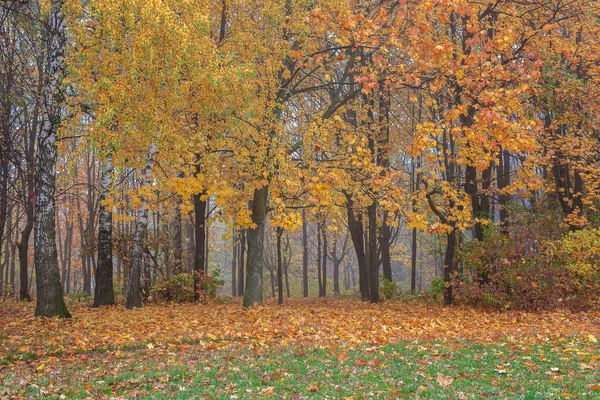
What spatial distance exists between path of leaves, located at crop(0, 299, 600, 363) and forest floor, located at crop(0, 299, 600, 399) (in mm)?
35

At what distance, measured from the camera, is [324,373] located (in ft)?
22.4

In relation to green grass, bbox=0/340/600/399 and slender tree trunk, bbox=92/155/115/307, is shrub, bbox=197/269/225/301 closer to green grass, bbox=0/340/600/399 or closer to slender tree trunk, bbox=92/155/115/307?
slender tree trunk, bbox=92/155/115/307

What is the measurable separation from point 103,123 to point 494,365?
795cm

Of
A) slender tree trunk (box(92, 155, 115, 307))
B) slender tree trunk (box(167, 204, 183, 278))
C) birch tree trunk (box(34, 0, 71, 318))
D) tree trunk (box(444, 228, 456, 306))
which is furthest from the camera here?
slender tree trunk (box(167, 204, 183, 278))

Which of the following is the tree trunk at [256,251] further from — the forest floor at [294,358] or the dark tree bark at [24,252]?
the dark tree bark at [24,252]

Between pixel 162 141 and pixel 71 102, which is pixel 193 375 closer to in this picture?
pixel 162 141

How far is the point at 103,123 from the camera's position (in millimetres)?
9805

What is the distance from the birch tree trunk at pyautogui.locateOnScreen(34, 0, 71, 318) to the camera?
11742 mm

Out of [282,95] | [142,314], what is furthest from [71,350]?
[282,95]

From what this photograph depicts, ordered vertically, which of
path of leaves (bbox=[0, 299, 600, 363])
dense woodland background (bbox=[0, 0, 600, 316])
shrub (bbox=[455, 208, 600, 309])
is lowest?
path of leaves (bbox=[0, 299, 600, 363])

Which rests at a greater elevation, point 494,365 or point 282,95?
point 282,95

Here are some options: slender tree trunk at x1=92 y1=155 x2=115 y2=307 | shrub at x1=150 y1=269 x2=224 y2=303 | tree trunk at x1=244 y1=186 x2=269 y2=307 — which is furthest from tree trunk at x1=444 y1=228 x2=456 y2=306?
slender tree trunk at x1=92 y1=155 x2=115 y2=307

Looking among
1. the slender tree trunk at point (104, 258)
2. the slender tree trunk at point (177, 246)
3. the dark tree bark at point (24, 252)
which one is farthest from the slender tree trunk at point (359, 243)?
the dark tree bark at point (24, 252)

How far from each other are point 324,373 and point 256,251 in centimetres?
896
